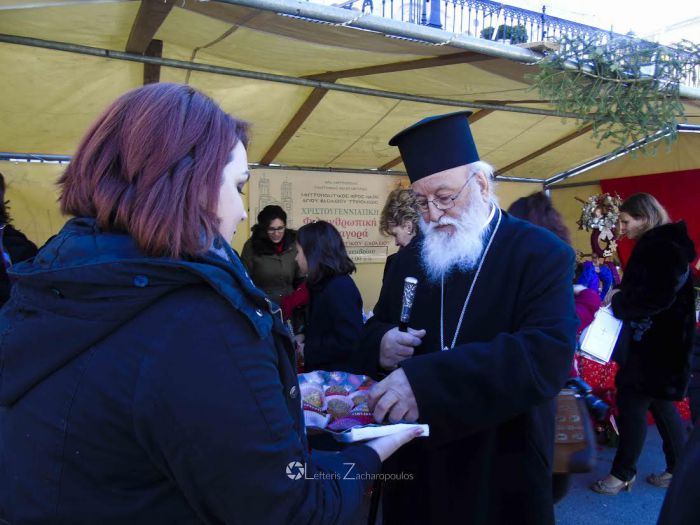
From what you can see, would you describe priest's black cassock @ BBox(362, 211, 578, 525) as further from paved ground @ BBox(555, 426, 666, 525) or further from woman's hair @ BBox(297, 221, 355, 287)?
paved ground @ BBox(555, 426, 666, 525)

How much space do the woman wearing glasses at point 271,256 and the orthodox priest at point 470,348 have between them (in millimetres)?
3388

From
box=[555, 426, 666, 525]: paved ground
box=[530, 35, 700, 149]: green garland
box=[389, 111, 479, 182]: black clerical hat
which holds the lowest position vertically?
box=[555, 426, 666, 525]: paved ground

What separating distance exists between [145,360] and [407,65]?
375 cm

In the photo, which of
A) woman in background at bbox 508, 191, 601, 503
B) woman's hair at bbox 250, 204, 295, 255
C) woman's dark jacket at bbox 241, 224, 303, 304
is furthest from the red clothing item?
woman in background at bbox 508, 191, 601, 503

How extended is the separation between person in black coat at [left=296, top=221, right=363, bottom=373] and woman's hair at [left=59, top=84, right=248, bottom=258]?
2.33 metres

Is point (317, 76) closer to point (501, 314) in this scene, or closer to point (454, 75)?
point (454, 75)

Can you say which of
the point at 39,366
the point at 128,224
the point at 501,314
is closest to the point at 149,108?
the point at 128,224

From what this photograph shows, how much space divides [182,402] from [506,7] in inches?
787

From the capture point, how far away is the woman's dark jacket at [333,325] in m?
3.24

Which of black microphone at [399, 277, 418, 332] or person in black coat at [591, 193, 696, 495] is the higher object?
black microphone at [399, 277, 418, 332]

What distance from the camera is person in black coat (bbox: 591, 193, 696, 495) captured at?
3623 mm

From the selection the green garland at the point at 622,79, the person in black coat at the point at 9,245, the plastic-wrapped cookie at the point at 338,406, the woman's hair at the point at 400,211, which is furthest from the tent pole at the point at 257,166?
Answer: the plastic-wrapped cookie at the point at 338,406

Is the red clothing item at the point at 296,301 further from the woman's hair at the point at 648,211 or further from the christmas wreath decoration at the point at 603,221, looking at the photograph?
the christmas wreath decoration at the point at 603,221

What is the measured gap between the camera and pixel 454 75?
14.1 feet
